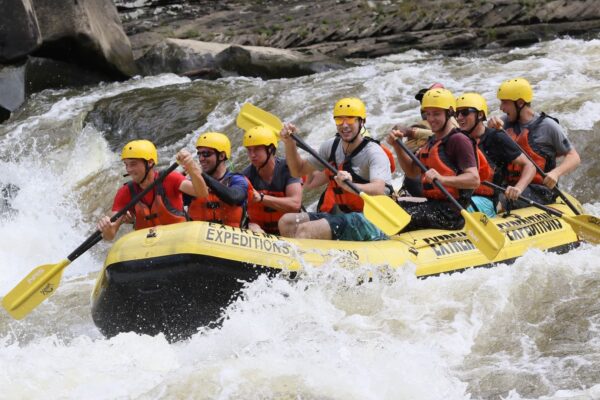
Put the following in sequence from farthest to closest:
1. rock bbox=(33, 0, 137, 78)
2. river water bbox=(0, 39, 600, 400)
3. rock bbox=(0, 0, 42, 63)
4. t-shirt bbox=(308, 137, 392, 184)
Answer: rock bbox=(33, 0, 137, 78) < rock bbox=(0, 0, 42, 63) < t-shirt bbox=(308, 137, 392, 184) < river water bbox=(0, 39, 600, 400)

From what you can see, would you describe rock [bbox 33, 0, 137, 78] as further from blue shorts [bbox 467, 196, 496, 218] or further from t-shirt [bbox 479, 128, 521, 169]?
blue shorts [bbox 467, 196, 496, 218]

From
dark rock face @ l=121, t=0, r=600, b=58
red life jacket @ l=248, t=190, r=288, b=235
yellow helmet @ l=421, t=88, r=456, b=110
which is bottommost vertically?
dark rock face @ l=121, t=0, r=600, b=58

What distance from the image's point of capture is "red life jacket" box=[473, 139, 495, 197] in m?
6.89

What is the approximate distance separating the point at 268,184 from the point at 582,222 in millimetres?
2425

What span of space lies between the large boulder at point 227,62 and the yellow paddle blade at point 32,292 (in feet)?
28.0

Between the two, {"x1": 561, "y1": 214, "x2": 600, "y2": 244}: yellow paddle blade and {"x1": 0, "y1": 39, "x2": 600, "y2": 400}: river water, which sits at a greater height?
{"x1": 0, "y1": 39, "x2": 600, "y2": 400}: river water

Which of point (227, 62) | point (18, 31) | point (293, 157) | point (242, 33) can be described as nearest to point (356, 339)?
point (293, 157)

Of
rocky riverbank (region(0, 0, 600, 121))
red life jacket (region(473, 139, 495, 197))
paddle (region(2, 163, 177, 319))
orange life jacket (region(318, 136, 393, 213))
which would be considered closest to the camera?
paddle (region(2, 163, 177, 319))

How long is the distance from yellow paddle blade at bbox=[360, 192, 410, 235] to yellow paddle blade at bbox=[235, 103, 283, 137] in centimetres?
132

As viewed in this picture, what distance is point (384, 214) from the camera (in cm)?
597

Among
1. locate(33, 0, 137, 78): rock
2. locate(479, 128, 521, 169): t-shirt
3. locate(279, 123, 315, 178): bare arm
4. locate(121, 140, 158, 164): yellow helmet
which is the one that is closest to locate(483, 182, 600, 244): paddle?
locate(479, 128, 521, 169): t-shirt

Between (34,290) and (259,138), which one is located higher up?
(259,138)

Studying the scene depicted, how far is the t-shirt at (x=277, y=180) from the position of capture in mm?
6555

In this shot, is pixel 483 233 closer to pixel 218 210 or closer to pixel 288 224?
pixel 288 224
